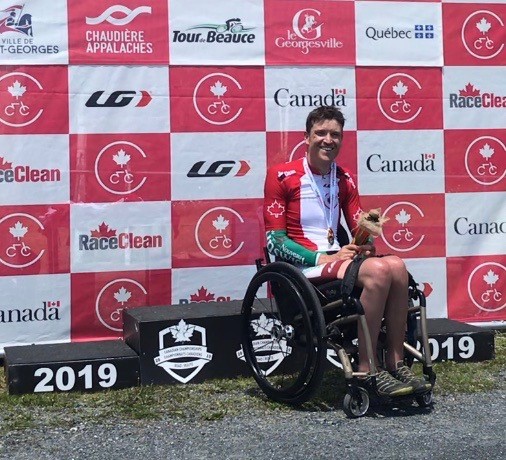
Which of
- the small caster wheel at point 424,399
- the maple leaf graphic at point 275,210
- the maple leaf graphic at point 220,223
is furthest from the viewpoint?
the maple leaf graphic at point 220,223

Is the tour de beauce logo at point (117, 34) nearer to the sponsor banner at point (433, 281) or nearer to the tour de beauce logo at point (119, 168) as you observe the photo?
the tour de beauce logo at point (119, 168)

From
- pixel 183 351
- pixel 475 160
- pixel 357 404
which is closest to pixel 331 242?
pixel 357 404

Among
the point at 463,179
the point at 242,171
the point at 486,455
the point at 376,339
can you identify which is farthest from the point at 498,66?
the point at 486,455

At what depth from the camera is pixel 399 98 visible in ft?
18.9

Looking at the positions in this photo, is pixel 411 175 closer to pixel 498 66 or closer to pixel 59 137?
pixel 498 66

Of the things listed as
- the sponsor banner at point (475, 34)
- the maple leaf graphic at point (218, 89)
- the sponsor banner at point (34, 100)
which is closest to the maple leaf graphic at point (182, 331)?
the sponsor banner at point (34, 100)

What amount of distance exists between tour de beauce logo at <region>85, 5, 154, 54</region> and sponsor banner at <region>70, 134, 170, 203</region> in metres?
0.50

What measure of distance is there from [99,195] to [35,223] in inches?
15.6

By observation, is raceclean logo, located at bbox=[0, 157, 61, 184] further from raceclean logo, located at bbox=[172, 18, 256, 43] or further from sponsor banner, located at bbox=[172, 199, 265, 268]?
raceclean logo, located at bbox=[172, 18, 256, 43]

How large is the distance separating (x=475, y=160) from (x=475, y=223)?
1.32 feet

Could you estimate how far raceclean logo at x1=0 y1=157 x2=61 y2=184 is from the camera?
5223 millimetres

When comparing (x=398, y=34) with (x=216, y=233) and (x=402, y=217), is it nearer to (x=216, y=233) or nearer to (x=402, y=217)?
(x=402, y=217)

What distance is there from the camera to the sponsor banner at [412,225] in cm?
576

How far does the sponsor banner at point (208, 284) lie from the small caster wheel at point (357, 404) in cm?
153
